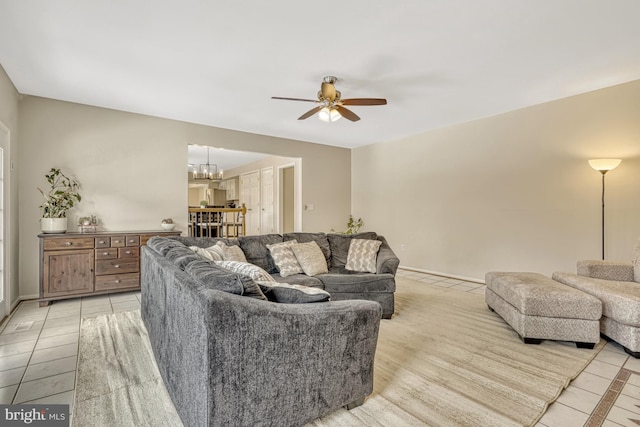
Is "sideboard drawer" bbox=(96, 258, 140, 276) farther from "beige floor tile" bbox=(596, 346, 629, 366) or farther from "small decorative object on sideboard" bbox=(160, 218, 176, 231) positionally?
"beige floor tile" bbox=(596, 346, 629, 366)

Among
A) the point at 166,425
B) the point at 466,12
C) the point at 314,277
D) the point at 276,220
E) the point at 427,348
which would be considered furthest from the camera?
the point at 276,220

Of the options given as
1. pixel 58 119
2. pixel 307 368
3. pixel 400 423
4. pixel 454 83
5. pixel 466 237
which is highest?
pixel 454 83

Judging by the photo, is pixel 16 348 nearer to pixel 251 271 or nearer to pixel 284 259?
pixel 251 271

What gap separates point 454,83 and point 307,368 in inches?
134

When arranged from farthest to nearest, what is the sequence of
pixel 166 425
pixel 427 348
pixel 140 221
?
1. pixel 140 221
2. pixel 427 348
3. pixel 166 425

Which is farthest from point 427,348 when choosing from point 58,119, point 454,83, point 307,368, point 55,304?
point 58,119

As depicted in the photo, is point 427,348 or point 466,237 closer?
point 427,348

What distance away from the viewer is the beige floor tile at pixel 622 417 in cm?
163

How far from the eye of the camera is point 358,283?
3.12 metres

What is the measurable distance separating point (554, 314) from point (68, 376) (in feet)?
12.0

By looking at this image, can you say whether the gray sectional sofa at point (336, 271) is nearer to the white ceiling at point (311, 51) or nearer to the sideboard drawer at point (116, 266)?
the sideboard drawer at point (116, 266)

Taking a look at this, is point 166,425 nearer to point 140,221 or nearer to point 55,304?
point 55,304

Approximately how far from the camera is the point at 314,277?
3170 millimetres

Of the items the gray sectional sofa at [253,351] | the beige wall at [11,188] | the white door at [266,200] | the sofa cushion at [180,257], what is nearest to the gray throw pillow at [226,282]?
the gray sectional sofa at [253,351]
